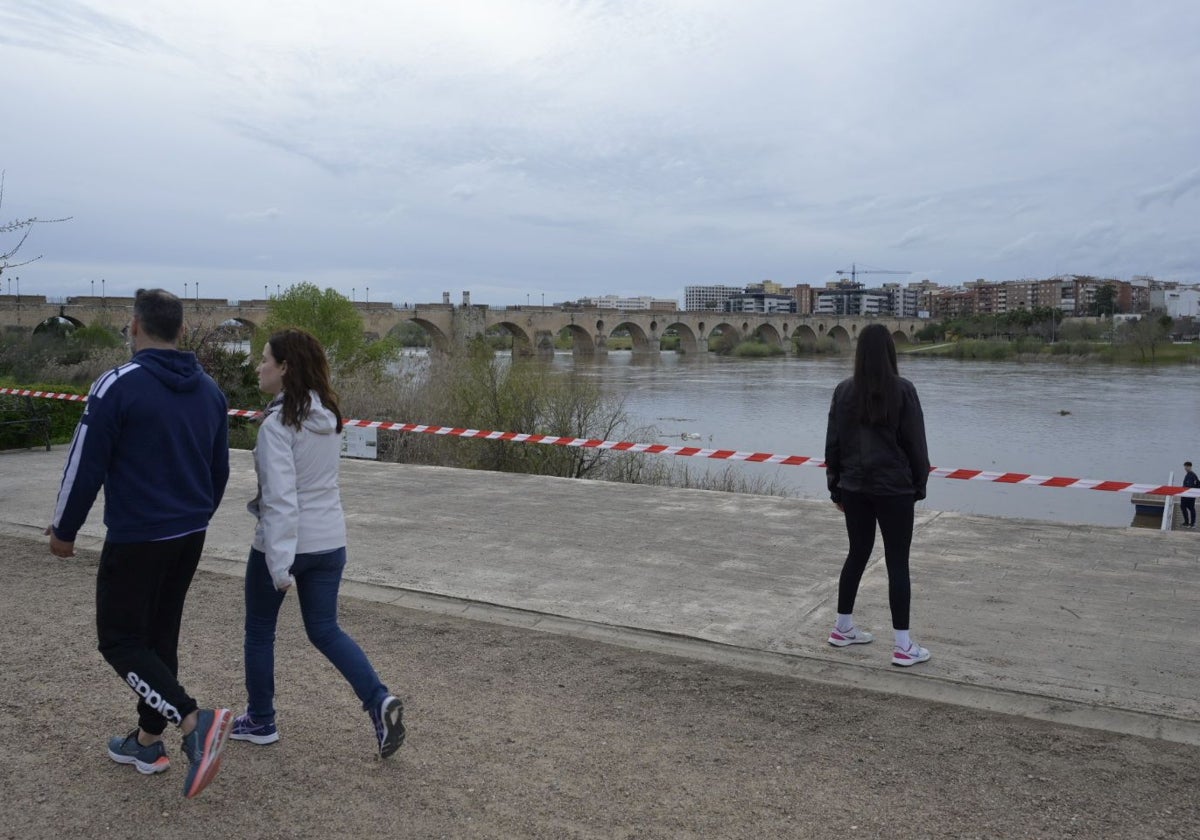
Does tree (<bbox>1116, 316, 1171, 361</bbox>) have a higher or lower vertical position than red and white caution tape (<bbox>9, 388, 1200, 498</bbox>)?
→ higher

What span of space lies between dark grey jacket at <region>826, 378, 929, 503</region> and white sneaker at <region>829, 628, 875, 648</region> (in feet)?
2.55

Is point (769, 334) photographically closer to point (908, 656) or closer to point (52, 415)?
point (52, 415)

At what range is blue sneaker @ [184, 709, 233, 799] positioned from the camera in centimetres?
342

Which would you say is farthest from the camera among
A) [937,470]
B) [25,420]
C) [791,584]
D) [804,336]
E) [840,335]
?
[840,335]

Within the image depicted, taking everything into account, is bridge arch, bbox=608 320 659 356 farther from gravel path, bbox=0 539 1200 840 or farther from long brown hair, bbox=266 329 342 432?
long brown hair, bbox=266 329 342 432

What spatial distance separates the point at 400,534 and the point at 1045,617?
446 cm

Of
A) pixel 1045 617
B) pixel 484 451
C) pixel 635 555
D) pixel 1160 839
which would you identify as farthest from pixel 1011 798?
pixel 484 451

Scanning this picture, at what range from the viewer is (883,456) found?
466cm

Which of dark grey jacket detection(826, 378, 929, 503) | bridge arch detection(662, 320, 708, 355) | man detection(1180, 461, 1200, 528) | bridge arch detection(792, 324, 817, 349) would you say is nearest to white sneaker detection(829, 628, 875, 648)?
dark grey jacket detection(826, 378, 929, 503)

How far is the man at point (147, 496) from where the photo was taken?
3398mm

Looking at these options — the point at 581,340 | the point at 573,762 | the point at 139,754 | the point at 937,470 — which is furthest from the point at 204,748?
the point at 581,340

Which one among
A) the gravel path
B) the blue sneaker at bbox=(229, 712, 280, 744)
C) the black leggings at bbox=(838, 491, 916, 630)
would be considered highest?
the black leggings at bbox=(838, 491, 916, 630)

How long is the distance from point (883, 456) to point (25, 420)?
11.3 m

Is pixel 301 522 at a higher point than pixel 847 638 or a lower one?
higher
